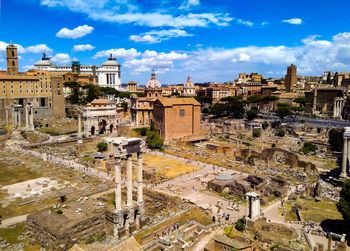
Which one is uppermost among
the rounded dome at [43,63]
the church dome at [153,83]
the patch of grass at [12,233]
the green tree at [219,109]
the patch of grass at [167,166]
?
the rounded dome at [43,63]

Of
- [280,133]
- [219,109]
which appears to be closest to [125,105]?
[219,109]

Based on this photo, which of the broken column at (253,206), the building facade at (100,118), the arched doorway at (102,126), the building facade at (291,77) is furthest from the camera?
the building facade at (291,77)

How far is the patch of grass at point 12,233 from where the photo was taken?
23.3m

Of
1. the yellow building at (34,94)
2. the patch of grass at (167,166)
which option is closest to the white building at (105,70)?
the yellow building at (34,94)

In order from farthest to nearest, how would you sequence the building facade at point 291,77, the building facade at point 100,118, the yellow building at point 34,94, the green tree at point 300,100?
the building facade at point 291,77, the green tree at point 300,100, the yellow building at point 34,94, the building facade at point 100,118

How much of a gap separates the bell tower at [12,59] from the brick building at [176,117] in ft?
136

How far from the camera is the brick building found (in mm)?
58938

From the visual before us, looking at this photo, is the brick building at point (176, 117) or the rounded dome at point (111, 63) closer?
the brick building at point (176, 117)

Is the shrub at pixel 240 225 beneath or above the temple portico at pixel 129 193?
beneath

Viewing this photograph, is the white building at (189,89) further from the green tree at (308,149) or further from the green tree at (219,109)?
the green tree at (308,149)

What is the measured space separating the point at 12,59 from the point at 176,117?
155ft

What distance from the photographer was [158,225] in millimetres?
25250

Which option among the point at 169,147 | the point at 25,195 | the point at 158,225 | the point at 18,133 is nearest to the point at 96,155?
the point at 169,147

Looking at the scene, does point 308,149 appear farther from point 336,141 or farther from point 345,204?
point 345,204
